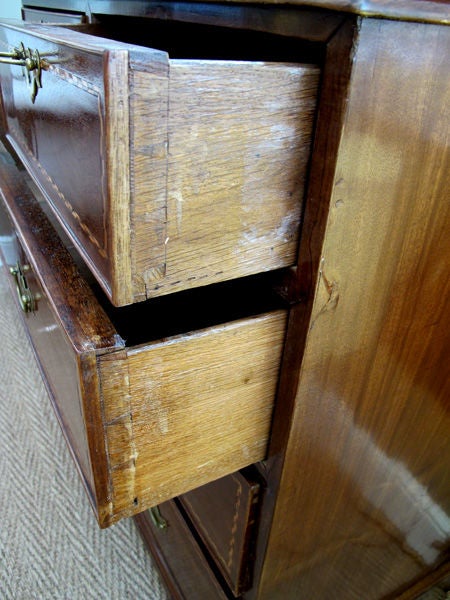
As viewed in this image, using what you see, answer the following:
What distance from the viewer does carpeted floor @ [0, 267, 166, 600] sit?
2.61 ft

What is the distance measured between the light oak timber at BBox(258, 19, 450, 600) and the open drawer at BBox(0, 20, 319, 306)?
39 millimetres

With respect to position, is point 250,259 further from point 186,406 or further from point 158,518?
point 158,518

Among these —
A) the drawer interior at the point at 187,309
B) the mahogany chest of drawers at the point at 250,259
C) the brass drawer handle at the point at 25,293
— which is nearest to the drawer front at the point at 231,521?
the mahogany chest of drawers at the point at 250,259

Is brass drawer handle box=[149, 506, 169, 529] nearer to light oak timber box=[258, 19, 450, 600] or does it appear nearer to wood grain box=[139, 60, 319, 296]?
light oak timber box=[258, 19, 450, 600]

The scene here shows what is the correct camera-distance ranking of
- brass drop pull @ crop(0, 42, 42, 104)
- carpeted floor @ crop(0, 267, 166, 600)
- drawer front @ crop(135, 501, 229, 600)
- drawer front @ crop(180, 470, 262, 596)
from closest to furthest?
brass drop pull @ crop(0, 42, 42, 104), drawer front @ crop(180, 470, 262, 596), drawer front @ crop(135, 501, 229, 600), carpeted floor @ crop(0, 267, 166, 600)

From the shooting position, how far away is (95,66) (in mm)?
271

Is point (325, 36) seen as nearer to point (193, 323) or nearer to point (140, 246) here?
point (140, 246)

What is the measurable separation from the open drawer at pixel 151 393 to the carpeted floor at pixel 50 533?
1.50 feet

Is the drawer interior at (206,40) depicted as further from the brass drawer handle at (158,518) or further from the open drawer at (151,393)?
the brass drawer handle at (158,518)

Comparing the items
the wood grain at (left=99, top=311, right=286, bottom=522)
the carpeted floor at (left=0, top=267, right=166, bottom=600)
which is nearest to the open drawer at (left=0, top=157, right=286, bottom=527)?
the wood grain at (left=99, top=311, right=286, bottom=522)

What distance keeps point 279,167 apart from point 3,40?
435 mm

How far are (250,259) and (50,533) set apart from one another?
76 centimetres

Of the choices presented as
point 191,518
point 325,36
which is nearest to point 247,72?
point 325,36

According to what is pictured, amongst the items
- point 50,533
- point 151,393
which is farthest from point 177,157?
point 50,533
